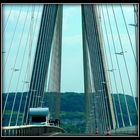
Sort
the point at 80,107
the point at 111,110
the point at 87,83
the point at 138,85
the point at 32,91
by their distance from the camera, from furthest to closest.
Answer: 1. the point at 80,107
2. the point at 87,83
3. the point at 32,91
4. the point at 111,110
5. the point at 138,85

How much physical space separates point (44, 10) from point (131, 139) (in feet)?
119

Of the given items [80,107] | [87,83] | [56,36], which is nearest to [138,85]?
[56,36]

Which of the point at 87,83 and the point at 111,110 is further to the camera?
the point at 87,83

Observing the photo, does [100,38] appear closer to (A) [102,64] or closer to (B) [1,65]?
(A) [102,64]

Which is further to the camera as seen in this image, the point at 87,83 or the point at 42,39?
the point at 87,83

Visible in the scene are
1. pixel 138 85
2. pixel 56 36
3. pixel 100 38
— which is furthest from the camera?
pixel 56 36

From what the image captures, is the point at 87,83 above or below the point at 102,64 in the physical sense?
above

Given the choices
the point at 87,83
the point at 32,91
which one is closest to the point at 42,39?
the point at 32,91

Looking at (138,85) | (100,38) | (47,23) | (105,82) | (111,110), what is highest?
(47,23)

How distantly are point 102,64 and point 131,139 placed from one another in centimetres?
3005

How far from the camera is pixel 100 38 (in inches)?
1626

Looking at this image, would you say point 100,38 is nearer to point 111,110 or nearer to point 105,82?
point 105,82

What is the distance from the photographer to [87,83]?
62438 mm

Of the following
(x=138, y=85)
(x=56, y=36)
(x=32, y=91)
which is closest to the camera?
(x=138, y=85)
